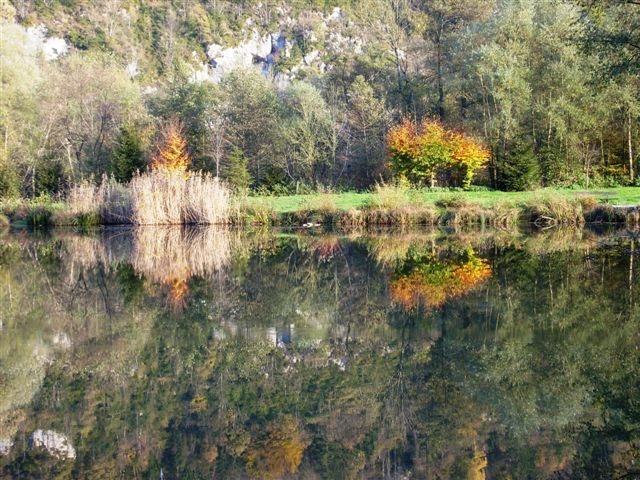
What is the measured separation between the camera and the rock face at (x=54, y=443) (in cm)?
462

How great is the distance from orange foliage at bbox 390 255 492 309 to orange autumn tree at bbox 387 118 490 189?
67.2ft

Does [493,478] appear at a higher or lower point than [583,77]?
lower

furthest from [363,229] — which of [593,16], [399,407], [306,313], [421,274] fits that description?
[399,407]

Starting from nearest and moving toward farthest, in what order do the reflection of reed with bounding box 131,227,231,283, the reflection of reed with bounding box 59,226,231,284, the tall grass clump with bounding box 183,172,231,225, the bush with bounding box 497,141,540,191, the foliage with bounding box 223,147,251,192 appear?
the reflection of reed with bounding box 131,227,231,283
the reflection of reed with bounding box 59,226,231,284
the tall grass clump with bounding box 183,172,231,225
the bush with bounding box 497,141,540,191
the foliage with bounding box 223,147,251,192

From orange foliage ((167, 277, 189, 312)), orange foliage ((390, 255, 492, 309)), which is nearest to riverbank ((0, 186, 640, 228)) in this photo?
orange foliage ((390, 255, 492, 309))

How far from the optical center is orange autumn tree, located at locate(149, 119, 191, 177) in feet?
127

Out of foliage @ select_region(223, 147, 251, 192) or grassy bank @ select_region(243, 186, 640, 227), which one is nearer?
grassy bank @ select_region(243, 186, 640, 227)

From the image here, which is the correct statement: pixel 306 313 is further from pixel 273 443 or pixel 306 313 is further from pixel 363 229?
pixel 363 229

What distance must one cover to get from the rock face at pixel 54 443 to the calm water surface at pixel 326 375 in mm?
20

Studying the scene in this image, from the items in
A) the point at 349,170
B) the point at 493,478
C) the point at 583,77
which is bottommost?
the point at 493,478

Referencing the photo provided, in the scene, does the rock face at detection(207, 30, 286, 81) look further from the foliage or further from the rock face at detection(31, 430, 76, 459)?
the rock face at detection(31, 430, 76, 459)

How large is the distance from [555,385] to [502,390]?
511 mm

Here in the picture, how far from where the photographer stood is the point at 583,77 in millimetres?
32594

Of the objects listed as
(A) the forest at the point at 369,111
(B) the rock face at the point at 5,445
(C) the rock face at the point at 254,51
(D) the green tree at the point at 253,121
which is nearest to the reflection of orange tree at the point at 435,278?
(B) the rock face at the point at 5,445
